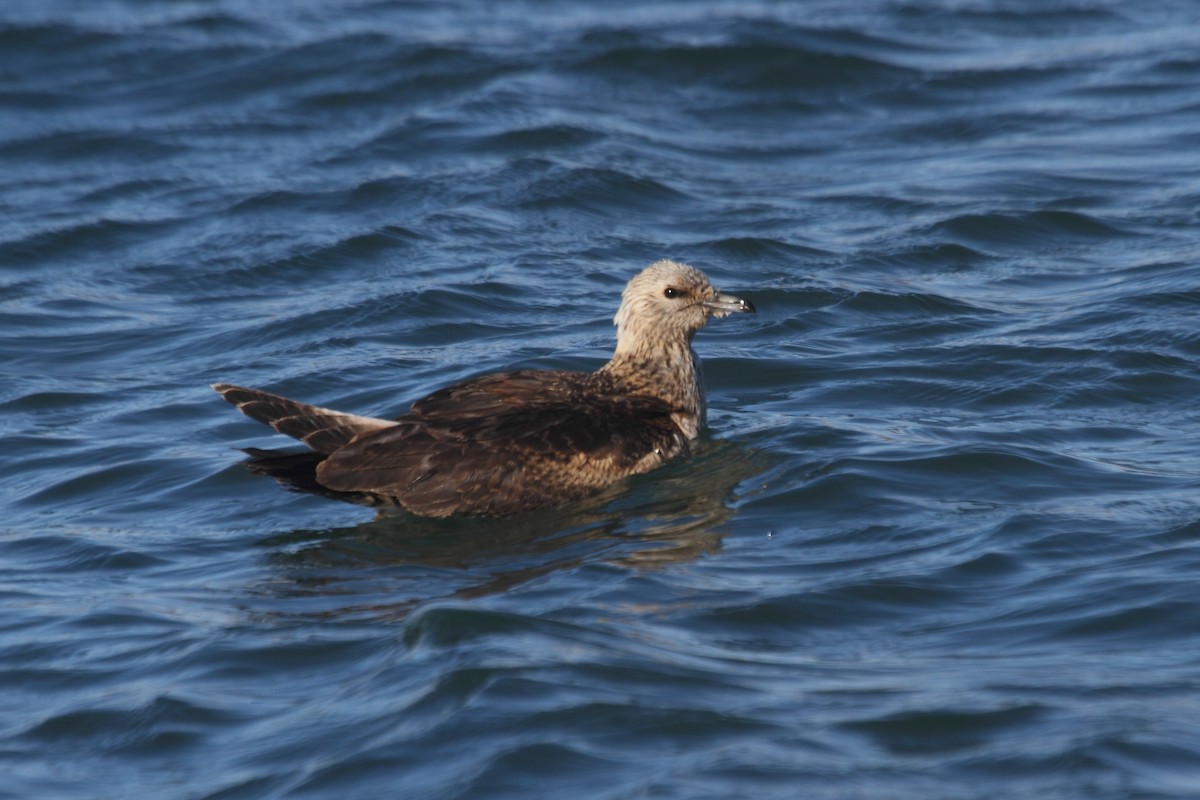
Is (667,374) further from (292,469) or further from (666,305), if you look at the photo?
(292,469)

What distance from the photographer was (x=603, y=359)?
12.0 m

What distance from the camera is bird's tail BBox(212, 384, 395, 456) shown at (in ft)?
29.4

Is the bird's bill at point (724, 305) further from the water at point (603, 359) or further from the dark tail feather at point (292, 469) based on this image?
the dark tail feather at point (292, 469)

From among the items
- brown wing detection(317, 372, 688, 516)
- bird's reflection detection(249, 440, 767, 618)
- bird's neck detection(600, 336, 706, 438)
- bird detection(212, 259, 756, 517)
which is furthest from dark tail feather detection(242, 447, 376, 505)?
bird's neck detection(600, 336, 706, 438)

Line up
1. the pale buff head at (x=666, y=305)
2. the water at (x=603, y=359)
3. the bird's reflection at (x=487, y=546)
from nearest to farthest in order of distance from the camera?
the water at (x=603, y=359), the bird's reflection at (x=487, y=546), the pale buff head at (x=666, y=305)

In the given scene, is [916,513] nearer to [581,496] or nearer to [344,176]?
[581,496]

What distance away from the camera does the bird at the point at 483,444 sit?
8820 mm

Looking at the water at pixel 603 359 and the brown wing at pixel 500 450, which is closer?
the water at pixel 603 359

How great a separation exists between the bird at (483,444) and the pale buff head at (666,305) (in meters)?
0.46

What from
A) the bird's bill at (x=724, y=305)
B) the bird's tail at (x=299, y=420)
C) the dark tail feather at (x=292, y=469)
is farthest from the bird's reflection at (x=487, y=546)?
the bird's bill at (x=724, y=305)

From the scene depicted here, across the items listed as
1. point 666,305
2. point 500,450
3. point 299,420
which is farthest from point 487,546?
point 666,305

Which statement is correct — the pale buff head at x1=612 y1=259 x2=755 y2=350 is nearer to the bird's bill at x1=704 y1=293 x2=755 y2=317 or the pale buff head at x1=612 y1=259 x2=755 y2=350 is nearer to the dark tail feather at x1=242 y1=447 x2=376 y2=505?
the bird's bill at x1=704 y1=293 x2=755 y2=317

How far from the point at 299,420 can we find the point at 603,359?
10.9 ft

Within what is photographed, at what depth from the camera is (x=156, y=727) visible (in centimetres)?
704
